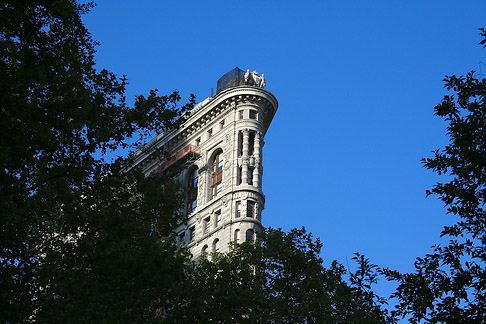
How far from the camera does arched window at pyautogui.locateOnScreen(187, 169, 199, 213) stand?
8000 centimetres

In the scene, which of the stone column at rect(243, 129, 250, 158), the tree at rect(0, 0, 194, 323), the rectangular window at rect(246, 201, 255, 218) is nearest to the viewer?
the tree at rect(0, 0, 194, 323)

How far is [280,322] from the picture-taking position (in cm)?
3381

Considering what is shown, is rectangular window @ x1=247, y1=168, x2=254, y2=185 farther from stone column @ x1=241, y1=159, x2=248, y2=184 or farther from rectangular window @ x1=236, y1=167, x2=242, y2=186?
rectangular window @ x1=236, y1=167, x2=242, y2=186

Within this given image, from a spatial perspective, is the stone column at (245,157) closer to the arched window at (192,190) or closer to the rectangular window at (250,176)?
the rectangular window at (250,176)

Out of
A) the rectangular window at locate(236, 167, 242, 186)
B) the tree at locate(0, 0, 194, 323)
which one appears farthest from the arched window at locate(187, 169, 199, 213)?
the tree at locate(0, 0, 194, 323)

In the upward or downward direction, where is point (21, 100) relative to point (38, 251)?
upward

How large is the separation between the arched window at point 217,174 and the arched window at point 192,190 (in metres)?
2.87

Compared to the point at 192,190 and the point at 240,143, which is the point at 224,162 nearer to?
the point at 240,143

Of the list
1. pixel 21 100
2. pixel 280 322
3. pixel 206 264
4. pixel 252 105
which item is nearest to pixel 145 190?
pixel 21 100

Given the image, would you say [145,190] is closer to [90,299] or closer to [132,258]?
[132,258]

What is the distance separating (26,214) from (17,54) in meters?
5.38

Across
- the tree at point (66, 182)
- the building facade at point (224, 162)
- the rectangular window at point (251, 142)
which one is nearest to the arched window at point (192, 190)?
the building facade at point (224, 162)

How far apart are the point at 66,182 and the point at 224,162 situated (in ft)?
166

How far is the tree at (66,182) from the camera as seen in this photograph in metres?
23.7
